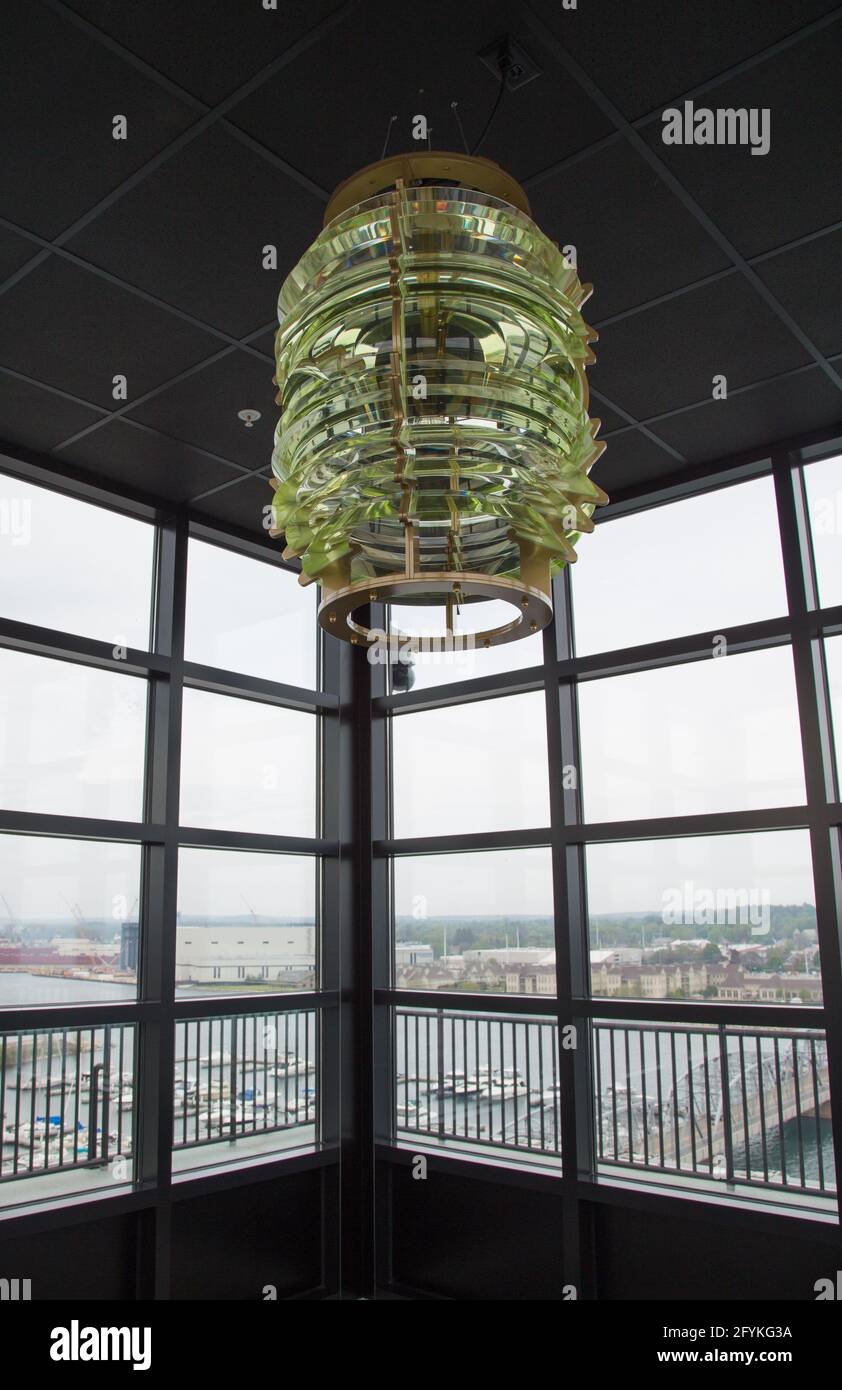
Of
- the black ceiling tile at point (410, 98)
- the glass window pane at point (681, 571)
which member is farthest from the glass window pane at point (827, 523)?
the black ceiling tile at point (410, 98)

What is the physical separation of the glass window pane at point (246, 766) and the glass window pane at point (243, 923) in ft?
0.57

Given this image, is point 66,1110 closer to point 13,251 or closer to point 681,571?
point 13,251

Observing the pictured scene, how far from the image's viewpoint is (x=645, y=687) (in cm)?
452

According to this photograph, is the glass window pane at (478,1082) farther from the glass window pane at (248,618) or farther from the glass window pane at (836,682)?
the glass window pane at (248,618)

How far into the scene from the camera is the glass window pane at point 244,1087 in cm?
449

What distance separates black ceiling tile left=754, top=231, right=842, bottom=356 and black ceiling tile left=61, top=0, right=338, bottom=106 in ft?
5.06

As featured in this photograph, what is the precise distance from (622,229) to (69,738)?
2865 millimetres

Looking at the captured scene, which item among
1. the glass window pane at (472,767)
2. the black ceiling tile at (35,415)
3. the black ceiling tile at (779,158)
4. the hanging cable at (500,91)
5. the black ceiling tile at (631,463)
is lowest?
the glass window pane at (472,767)

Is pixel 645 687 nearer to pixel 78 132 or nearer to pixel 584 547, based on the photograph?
pixel 584 547

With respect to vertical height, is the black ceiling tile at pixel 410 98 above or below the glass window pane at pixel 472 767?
above

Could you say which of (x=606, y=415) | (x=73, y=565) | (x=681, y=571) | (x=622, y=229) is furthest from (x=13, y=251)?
(x=681, y=571)

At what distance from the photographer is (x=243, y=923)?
480 cm
